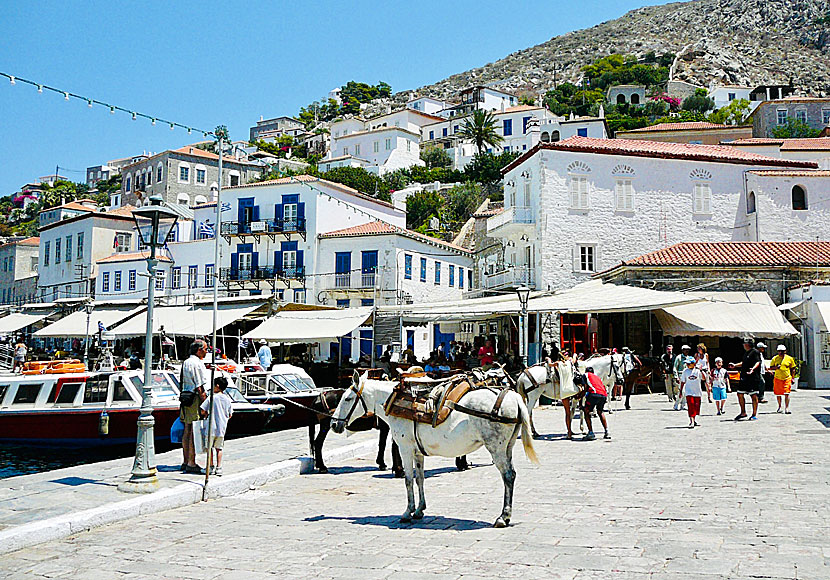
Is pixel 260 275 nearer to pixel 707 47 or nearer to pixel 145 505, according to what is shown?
pixel 145 505

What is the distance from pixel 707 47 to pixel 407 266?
128 meters

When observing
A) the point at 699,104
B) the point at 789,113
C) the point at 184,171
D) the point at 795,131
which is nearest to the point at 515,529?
the point at 184,171

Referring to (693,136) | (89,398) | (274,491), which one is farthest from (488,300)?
(693,136)

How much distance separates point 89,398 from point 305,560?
12973 millimetres

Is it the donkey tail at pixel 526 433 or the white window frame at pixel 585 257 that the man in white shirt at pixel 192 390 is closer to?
the donkey tail at pixel 526 433

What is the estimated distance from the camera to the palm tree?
90188 millimetres

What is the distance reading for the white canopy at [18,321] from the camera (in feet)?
130

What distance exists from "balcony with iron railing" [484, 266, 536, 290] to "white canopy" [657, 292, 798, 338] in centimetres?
863

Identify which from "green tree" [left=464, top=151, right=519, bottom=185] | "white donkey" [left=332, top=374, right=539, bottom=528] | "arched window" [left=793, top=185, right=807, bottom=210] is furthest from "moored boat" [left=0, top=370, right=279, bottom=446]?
"green tree" [left=464, top=151, right=519, bottom=185]

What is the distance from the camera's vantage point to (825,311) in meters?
25.6

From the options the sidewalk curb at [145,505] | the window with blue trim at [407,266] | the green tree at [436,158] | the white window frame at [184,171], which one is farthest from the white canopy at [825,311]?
the green tree at [436,158]

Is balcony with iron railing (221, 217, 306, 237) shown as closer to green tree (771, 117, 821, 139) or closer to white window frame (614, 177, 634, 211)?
white window frame (614, 177, 634, 211)

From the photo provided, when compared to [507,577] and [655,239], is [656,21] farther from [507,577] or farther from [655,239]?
[507,577]

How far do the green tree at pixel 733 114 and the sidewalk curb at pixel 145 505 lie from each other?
299 feet
